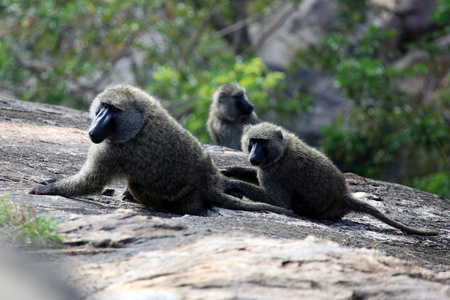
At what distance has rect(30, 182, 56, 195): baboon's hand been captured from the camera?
4.40m

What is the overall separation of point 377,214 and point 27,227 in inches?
124

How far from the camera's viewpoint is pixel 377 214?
526cm

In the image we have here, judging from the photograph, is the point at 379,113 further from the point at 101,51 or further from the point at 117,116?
the point at 117,116

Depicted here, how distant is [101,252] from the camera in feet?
9.99

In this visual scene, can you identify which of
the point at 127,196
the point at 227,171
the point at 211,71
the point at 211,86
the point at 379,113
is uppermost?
the point at 211,71

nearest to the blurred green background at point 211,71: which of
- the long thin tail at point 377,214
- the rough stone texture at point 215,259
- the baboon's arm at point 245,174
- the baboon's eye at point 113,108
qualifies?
the baboon's arm at point 245,174

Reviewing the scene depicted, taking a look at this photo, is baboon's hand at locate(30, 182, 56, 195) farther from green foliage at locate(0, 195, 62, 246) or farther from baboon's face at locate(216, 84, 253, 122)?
baboon's face at locate(216, 84, 253, 122)

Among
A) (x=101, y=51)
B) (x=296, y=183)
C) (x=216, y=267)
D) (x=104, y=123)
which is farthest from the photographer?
(x=101, y=51)

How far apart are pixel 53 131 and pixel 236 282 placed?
4.40 meters

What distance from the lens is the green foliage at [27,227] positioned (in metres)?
3.06

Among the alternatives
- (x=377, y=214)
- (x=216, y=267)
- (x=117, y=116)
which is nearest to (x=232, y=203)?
(x=117, y=116)

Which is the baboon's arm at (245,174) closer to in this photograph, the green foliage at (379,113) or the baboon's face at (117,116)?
the baboon's face at (117,116)

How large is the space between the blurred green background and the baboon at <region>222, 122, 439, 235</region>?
19.1 ft

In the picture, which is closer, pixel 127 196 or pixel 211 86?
pixel 127 196
